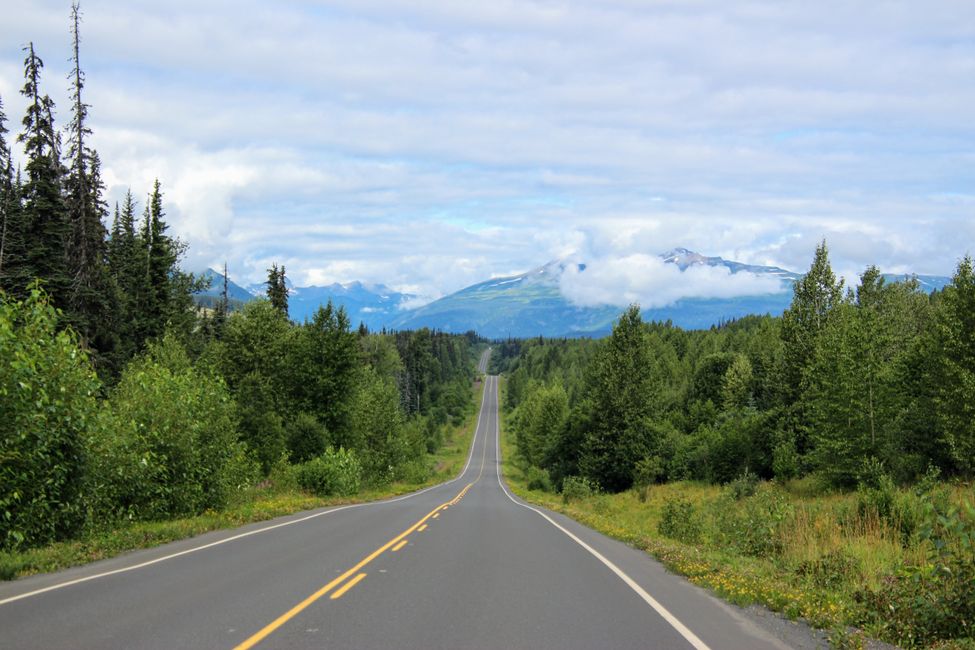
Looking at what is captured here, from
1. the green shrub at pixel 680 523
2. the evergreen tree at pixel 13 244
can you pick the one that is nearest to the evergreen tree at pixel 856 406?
the green shrub at pixel 680 523

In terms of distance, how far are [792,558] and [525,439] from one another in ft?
319

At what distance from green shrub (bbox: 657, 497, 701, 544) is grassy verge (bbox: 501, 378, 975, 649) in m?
0.04

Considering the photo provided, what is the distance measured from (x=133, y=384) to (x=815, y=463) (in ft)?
135

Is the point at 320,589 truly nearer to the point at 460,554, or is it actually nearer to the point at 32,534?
the point at 460,554

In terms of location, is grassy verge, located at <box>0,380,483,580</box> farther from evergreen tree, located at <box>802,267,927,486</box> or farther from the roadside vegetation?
evergreen tree, located at <box>802,267,927,486</box>

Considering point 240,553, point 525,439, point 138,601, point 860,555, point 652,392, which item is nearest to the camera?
point 138,601

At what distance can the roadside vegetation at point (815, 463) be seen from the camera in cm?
871

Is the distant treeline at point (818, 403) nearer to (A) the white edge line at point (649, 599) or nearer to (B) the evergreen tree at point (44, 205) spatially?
(A) the white edge line at point (649, 599)

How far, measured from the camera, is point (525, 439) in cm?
10900

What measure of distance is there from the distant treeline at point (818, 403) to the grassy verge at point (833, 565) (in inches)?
637

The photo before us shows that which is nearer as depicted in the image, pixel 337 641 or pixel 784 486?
pixel 337 641

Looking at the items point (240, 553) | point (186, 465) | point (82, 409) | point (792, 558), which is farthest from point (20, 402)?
point (792, 558)

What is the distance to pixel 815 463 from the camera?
1823 inches

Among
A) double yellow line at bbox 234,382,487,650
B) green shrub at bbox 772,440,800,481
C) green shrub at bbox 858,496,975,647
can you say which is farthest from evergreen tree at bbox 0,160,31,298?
green shrub at bbox 772,440,800,481
